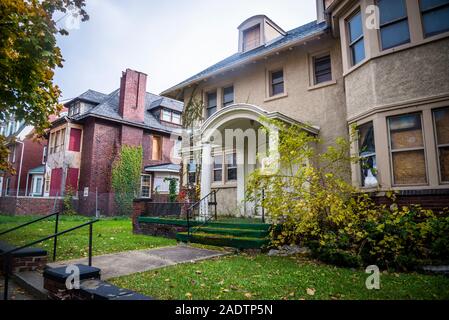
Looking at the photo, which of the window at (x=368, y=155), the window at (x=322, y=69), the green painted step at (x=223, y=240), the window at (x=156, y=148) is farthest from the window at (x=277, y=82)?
the window at (x=156, y=148)

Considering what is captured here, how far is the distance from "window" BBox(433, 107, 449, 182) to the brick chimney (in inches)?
796

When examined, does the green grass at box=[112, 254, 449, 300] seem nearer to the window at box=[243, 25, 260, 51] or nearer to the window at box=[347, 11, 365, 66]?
the window at box=[347, 11, 365, 66]

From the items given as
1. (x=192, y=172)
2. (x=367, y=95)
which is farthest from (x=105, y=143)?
(x=367, y=95)

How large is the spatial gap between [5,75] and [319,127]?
8.92 m

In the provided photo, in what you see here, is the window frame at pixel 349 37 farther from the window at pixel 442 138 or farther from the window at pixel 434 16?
the window at pixel 442 138

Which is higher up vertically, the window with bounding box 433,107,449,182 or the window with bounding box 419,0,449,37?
the window with bounding box 419,0,449,37

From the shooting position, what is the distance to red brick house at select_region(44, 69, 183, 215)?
19703 millimetres

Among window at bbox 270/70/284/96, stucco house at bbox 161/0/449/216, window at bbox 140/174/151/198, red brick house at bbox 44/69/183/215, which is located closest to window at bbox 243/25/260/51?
stucco house at bbox 161/0/449/216

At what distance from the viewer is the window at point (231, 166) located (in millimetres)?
11273

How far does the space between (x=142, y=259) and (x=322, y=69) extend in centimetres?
840

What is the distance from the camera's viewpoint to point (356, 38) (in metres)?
7.61

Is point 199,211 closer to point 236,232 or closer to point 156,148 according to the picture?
point 236,232

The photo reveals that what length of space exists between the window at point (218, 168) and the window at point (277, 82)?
3.53 meters
